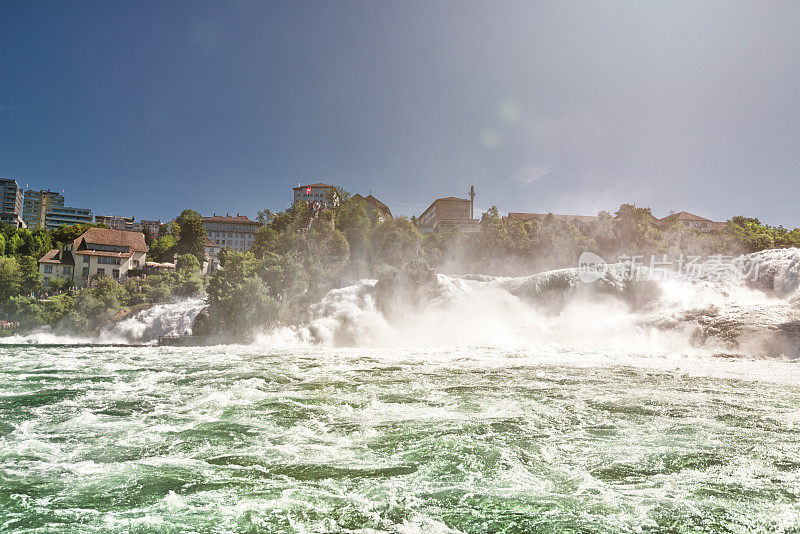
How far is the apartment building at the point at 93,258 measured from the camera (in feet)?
209

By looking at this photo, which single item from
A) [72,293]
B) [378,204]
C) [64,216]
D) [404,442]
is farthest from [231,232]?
[404,442]

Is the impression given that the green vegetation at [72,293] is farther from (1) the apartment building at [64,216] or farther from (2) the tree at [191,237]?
(1) the apartment building at [64,216]

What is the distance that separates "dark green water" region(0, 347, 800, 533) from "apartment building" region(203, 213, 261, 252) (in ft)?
399

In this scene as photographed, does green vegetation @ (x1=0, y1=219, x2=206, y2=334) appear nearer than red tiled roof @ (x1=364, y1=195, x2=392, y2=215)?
Yes

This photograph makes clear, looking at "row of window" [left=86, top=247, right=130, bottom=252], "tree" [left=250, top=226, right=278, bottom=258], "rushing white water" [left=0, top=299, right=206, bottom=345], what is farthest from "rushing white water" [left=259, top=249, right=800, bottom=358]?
"row of window" [left=86, top=247, right=130, bottom=252]

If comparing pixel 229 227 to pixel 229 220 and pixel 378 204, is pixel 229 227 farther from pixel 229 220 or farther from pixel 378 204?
pixel 378 204

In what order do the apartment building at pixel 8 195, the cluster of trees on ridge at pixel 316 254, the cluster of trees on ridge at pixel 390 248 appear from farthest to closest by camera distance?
the apartment building at pixel 8 195 < the cluster of trees on ridge at pixel 316 254 < the cluster of trees on ridge at pixel 390 248

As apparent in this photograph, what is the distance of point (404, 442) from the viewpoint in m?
9.95

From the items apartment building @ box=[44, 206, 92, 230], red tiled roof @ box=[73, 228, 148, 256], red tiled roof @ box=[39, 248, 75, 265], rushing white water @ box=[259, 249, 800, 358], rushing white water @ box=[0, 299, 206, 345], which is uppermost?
apartment building @ box=[44, 206, 92, 230]

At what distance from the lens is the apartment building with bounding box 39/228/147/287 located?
63844 millimetres

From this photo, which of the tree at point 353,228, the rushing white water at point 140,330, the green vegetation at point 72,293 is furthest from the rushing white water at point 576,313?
the green vegetation at point 72,293

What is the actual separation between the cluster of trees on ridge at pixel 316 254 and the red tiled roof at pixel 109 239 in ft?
19.7

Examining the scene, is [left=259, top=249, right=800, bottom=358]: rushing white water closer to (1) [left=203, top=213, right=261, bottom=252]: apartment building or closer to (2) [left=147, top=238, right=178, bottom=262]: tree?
(2) [left=147, top=238, right=178, bottom=262]: tree

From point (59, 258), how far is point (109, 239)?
24.5ft
